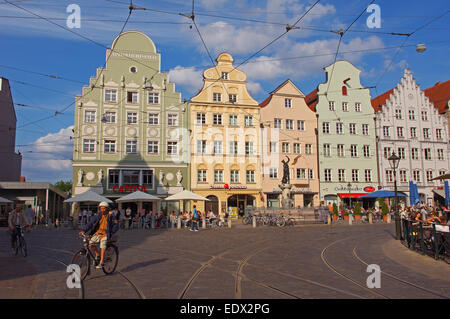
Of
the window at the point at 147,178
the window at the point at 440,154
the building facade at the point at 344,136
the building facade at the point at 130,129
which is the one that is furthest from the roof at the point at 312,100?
the window at the point at 147,178

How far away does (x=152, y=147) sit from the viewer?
3853cm

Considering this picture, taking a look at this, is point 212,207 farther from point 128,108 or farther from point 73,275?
point 73,275

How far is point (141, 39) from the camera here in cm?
3922

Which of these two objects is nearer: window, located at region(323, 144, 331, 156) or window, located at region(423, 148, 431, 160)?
window, located at region(323, 144, 331, 156)

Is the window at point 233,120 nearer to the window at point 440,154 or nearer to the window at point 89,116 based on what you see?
the window at point 89,116

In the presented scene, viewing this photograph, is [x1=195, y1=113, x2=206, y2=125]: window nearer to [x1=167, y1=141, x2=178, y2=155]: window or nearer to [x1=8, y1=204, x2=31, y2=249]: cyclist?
[x1=167, y1=141, x2=178, y2=155]: window

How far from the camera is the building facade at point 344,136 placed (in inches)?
1704

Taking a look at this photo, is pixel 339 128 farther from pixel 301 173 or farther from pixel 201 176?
pixel 201 176

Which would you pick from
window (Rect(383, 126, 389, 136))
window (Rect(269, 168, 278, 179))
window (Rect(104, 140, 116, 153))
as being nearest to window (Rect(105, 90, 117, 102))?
window (Rect(104, 140, 116, 153))

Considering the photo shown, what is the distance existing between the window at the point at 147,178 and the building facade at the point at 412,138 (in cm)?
2619

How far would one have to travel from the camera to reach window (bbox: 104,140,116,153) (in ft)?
122

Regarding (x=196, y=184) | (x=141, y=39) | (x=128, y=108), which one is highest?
(x=141, y=39)
